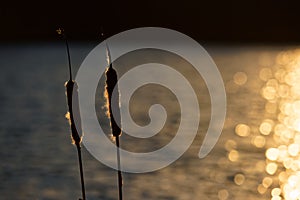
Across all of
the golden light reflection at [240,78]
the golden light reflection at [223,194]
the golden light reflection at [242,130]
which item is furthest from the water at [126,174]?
the golden light reflection at [240,78]

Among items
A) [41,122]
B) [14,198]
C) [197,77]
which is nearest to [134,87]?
[197,77]

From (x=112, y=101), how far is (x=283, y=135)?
1502 inches

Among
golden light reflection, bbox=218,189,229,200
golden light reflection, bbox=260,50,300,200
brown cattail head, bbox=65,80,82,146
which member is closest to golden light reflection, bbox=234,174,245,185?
golden light reflection, bbox=260,50,300,200

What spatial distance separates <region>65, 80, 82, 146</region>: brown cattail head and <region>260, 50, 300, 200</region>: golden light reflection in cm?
1913

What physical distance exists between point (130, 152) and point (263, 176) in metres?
6.45

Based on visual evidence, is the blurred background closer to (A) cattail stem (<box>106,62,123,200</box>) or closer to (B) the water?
(B) the water

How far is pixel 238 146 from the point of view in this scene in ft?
115

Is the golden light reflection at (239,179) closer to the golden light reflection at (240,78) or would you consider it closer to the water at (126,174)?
the water at (126,174)

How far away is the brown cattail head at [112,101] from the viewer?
15.8 feet

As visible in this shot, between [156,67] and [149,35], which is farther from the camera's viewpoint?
[149,35]

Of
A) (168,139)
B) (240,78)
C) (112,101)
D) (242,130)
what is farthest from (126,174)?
(240,78)

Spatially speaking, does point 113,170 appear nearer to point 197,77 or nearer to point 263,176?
point 263,176

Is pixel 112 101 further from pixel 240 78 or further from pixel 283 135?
pixel 240 78

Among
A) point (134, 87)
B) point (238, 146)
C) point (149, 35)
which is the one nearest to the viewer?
point (238, 146)
